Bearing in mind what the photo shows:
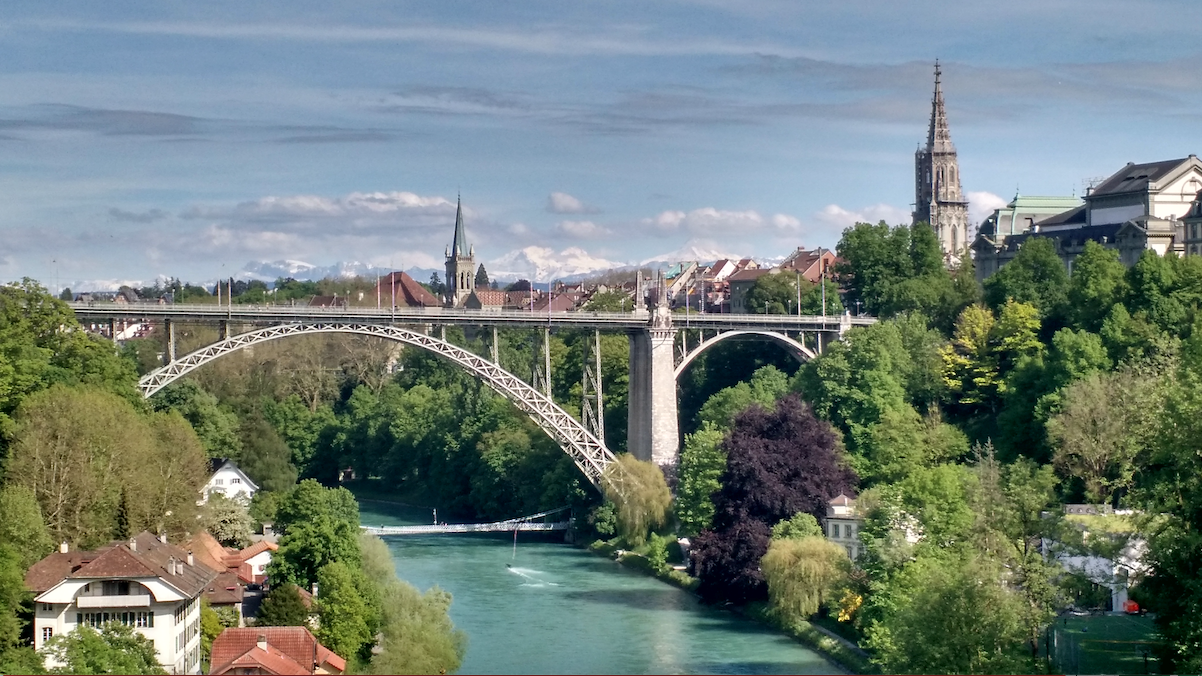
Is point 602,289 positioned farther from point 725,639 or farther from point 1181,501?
point 1181,501

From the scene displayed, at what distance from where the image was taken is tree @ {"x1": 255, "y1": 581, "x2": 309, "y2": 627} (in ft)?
124

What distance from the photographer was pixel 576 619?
149 feet

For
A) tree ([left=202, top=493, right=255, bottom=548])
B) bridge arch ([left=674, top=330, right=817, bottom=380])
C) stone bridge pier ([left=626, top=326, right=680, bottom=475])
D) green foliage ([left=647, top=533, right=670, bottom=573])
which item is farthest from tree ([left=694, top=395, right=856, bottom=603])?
tree ([left=202, top=493, right=255, bottom=548])

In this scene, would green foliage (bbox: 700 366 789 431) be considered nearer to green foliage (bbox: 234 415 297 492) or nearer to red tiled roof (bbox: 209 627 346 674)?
green foliage (bbox: 234 415 297 492)

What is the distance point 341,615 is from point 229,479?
20858 mm

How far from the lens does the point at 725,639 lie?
43.3m

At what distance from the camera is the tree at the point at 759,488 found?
156 feet

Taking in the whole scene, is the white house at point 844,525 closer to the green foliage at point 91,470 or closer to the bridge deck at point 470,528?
the bridge deck at point 470,528

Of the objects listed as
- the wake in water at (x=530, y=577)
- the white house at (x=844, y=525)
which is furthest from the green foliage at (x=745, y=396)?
the white house at (x=844, y=525)

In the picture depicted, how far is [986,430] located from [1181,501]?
26.5m

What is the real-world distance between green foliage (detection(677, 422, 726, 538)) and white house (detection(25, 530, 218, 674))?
758 inches

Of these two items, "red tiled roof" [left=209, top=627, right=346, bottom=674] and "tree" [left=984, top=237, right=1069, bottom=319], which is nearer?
"red tiled roof" [left=209, top=627, right=346, bottom=674]

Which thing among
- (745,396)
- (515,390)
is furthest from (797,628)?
(745,396)

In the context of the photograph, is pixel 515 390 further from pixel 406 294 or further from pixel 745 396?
pixel 406 294
